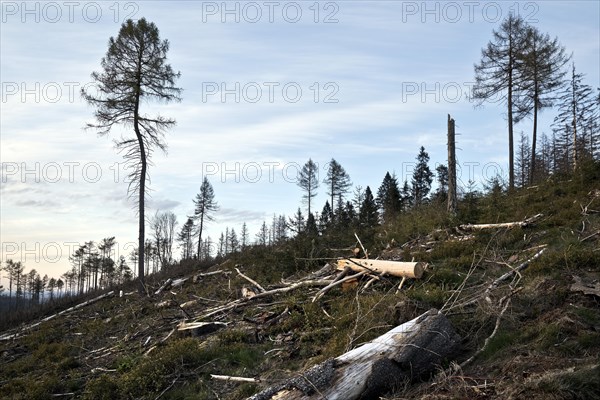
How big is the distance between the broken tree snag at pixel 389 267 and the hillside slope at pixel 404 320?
23 centimetres

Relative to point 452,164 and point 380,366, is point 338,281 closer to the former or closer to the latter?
point 380,366

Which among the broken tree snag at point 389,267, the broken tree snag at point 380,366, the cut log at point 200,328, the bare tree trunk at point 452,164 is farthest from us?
the bare tree trunk at point 452,164

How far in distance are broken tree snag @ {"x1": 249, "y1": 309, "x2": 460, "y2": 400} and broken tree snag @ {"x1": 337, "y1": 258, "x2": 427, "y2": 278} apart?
2.81 meters

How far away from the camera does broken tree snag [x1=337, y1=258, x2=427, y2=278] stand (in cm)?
888

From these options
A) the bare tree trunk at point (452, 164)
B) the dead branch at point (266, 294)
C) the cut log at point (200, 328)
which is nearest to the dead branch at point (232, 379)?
the cut log at point (200, 328)

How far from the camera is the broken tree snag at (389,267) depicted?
888 centimetres

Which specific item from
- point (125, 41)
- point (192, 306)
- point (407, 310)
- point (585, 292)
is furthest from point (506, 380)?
point (125, 41)

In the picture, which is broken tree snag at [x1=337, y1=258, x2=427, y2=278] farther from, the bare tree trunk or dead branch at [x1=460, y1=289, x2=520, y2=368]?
the bare tree trunk

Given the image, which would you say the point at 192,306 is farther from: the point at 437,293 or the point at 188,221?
the point at 188,221

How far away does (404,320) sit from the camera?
22.5ft

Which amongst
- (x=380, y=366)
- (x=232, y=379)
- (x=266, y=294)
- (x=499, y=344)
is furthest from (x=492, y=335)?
(x=266, y=294)

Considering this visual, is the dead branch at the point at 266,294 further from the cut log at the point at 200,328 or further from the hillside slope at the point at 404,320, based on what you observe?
the cut log at the point at 200,328

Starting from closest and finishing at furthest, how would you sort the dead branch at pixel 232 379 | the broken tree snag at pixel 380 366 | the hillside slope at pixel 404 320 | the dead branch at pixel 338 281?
the broken tree snag at pixel 380 366
the hillside slope at pixel 404 320
the dead branch at pixel 232 379
the dead branch at pixel 338 281

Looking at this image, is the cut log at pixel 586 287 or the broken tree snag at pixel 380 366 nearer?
the broken tree snag at pixel 380 366
